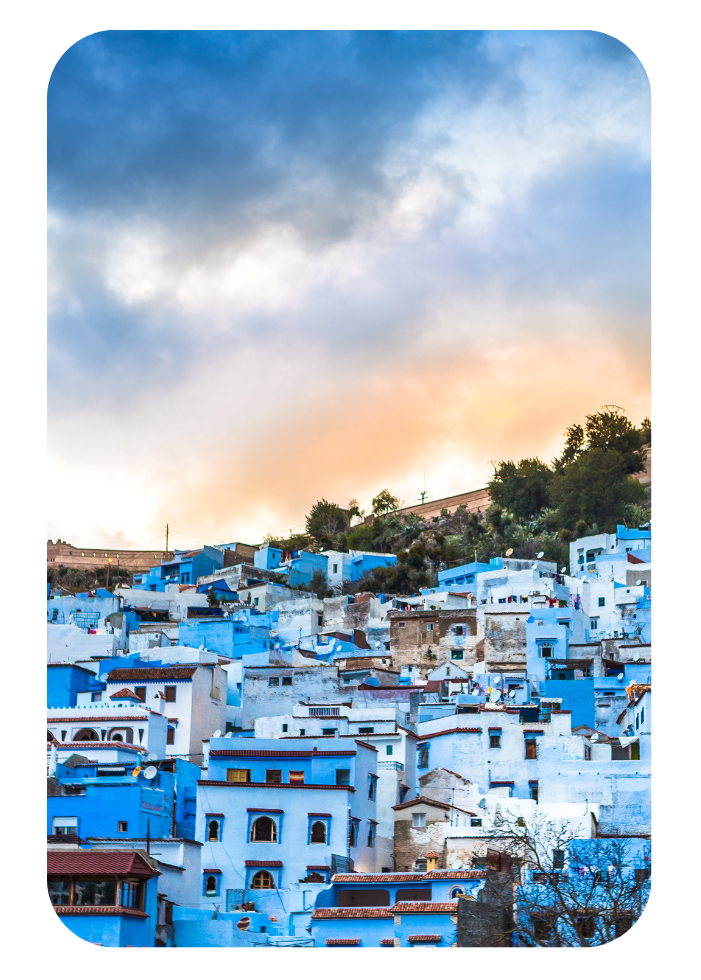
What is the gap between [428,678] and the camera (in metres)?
23.5

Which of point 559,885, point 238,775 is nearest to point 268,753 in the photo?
point 238,775

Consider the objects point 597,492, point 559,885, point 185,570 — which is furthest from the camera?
point 597,492

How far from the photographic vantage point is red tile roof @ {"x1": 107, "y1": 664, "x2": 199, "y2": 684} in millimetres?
20109

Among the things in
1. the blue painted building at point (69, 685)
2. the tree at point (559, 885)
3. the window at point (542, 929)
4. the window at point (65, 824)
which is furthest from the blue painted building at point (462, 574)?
the window at point (542, 929)

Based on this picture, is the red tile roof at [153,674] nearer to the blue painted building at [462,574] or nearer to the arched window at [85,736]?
the arched window at [85,736]

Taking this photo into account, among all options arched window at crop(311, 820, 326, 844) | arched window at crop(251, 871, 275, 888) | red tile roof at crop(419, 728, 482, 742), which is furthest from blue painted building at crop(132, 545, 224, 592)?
arched window at crop(251, 871, 275, 888)

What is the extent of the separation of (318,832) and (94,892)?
5119mm

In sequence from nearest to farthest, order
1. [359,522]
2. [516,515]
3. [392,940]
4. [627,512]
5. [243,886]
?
1. [392,940]
2. [243,886]
3. [627,512]
4. [516,515]
5. [359,522]

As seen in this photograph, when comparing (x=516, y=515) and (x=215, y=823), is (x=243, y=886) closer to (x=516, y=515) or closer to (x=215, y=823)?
(x=215, y=823)

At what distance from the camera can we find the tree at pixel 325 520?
43375 mm

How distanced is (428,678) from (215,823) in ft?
28.1

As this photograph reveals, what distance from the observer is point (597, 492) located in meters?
37.5

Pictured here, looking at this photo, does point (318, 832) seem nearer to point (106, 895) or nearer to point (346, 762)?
point (346, 762)

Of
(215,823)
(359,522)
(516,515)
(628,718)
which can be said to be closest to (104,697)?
(215,823)
